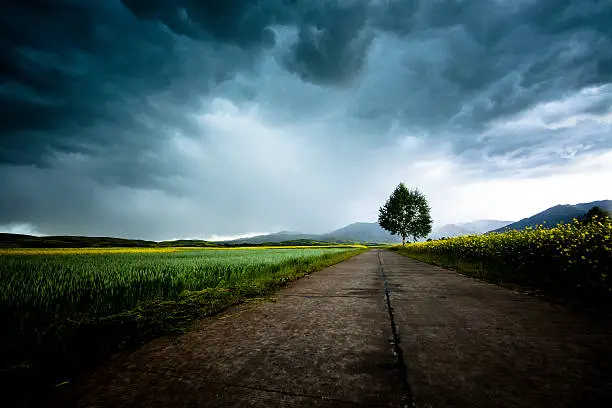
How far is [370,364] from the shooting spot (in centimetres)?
186

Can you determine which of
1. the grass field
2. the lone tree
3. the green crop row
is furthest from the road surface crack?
the lone tree

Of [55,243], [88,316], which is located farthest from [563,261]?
[55,243]

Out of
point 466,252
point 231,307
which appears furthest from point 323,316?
point 466,252

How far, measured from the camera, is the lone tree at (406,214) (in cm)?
4888

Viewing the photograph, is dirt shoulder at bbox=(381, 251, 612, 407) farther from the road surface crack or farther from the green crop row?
the green crop row

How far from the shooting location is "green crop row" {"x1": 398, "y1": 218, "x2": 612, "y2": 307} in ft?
14.3

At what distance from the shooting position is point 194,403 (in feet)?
4.67

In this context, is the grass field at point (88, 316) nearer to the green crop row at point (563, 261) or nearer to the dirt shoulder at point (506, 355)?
the dirt shoulder at point (506, 355)

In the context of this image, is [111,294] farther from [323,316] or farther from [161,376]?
[323,316]

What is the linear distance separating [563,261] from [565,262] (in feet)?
0.15

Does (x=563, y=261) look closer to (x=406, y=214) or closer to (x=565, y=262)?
(x=565, y=262)

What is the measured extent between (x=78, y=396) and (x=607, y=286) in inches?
251

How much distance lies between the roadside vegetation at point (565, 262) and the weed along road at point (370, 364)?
6.10 feet

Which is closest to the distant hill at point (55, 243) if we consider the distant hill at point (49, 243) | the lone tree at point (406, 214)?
the distant hill at point (49, 243)
